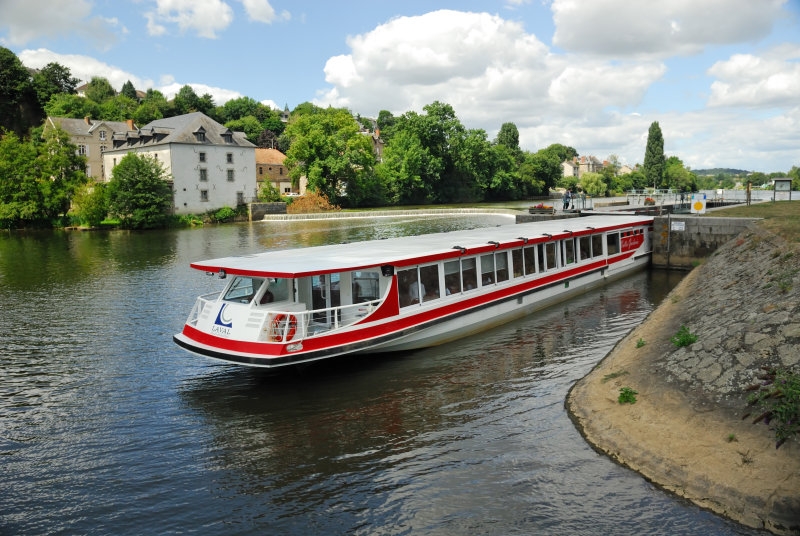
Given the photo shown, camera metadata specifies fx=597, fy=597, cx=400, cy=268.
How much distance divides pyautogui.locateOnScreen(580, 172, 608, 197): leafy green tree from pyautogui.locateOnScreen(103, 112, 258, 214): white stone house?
291 ft

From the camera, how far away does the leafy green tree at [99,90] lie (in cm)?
14238

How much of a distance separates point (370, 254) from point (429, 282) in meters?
1.97

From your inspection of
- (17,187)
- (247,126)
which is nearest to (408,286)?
(17,187)

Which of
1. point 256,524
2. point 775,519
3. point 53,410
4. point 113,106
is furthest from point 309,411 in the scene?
point 113,106

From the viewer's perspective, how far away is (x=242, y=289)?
15898 mm

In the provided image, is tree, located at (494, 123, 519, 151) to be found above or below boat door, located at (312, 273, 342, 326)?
above

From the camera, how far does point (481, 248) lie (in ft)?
65.6

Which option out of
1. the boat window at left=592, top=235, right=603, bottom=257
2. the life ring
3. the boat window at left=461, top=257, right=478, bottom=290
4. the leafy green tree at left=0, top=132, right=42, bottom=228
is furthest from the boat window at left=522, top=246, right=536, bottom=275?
the leafy green tree at left=0, top=132, right=42, bottom=228

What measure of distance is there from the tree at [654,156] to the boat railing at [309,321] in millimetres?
151782

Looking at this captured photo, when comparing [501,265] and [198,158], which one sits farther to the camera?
[198,158]

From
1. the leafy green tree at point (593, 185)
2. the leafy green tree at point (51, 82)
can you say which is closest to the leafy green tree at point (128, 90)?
the leafy green tree at point (51, 82)

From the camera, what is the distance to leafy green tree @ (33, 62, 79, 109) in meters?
113

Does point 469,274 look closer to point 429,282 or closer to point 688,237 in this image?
point 429,282

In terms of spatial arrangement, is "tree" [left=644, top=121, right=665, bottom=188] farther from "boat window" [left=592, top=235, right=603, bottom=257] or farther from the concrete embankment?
the concrete embankment
